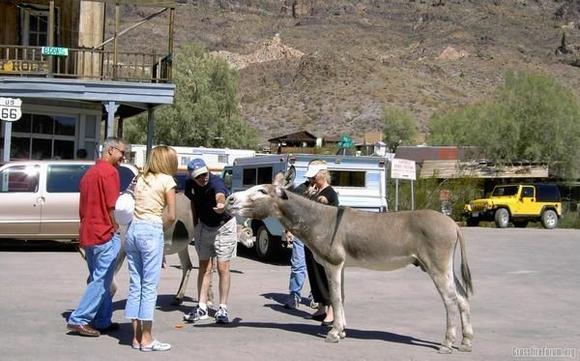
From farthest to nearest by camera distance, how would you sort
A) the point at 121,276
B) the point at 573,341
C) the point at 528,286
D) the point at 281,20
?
the point at 281,20 < the point at 528,286 < the point at 121,276 < the point at 573,341

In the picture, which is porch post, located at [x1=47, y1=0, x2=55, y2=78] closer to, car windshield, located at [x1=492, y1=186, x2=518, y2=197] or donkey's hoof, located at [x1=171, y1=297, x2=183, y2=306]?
donkey's hoof, located at [x1=171, y1=297, x2=183, y2=306]

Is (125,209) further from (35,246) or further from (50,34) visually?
(50,34)

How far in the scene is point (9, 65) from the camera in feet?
73.4

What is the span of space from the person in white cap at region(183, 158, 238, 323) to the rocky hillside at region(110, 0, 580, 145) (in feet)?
220

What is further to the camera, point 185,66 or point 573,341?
point 185,66

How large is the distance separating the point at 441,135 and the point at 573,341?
53590 millimetres

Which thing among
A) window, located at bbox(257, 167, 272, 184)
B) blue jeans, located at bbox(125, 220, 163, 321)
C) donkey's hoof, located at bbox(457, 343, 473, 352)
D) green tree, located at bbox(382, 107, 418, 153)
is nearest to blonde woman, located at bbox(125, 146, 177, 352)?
blue jeans, located at bbox(125, 220, 163, 321)

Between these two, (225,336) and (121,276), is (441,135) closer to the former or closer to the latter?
(121,276)

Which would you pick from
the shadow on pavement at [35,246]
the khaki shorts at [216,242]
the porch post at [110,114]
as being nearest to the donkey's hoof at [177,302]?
the khaki shorts at [216,242]

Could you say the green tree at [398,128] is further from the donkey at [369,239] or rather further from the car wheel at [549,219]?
the donkey at [369,239]

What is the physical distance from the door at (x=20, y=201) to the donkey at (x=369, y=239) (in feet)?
29.4

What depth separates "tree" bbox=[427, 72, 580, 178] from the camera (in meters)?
44.5

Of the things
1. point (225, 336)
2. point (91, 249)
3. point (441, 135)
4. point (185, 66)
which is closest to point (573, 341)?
point (225, 336)

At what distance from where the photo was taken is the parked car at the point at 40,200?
16203 mm
